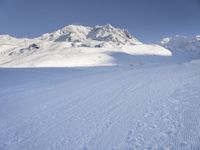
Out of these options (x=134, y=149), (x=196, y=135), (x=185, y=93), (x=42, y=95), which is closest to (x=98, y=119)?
(x=134, y=149)

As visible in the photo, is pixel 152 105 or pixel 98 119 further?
pixel 152 105

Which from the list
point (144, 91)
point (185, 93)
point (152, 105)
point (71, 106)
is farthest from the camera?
point (144, 91)

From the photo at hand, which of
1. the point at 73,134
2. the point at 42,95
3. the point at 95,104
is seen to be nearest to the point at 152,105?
the point at 95,104

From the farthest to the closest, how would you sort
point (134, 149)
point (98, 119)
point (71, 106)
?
1. point (71, 106)
2. point (98, 119)
3. point (134, 149)

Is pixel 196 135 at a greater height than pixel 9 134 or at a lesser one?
greater

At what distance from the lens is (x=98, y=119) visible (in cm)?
820

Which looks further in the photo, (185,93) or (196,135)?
(185,93)

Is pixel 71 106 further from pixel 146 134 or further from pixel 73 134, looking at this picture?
pixel 146 134

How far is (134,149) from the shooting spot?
5.89m

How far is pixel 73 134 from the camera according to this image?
707cm

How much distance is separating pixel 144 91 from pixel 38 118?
5582 millimetres

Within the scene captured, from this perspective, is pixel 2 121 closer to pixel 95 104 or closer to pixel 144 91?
pixel 95 104

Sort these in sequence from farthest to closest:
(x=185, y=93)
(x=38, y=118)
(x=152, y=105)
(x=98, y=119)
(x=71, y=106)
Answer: (x=185, y=93), (x=71, y=106), (x=152, y=105), (x=38, y=118), (x=98, y=119)

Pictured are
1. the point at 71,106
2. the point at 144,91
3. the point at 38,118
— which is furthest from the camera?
the point at 144,91
